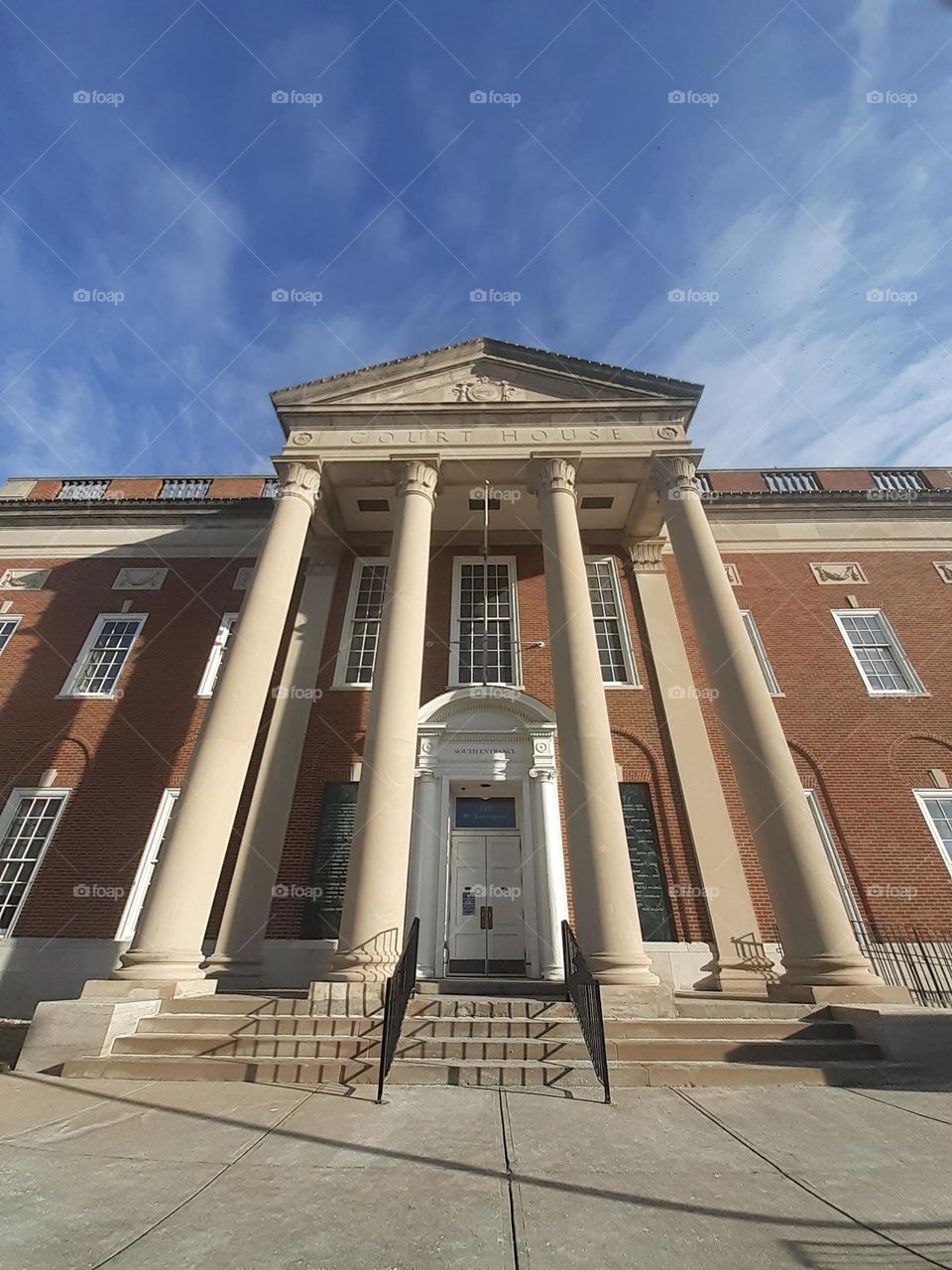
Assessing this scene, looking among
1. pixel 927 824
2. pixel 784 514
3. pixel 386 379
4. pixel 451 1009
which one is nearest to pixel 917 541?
pixel 784 514

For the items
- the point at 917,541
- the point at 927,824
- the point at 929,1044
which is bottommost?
the point at 929,1044

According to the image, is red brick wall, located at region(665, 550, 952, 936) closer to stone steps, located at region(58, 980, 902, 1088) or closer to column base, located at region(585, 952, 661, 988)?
column base, located at region(585, 952, 661, 988)

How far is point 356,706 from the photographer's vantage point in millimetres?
13945

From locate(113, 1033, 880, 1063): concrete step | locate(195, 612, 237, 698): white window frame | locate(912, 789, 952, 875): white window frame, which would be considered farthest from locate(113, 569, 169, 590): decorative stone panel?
locate(912, 789, 952, 875): white window frame

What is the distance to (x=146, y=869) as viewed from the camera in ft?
40.7

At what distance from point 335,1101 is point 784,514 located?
17565 millimetres

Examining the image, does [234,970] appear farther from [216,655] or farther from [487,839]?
[216,655]

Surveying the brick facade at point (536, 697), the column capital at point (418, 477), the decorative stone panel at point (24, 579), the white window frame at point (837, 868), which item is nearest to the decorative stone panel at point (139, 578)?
the brick facade at point (536, 697)

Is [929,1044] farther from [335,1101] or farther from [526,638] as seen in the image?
[526,638]

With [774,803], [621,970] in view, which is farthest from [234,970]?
[774,803]

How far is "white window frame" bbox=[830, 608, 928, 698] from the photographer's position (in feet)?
46.4

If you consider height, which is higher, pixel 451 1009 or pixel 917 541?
pixel 917 541

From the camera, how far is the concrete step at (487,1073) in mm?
5645

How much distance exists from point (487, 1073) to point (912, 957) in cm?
977
